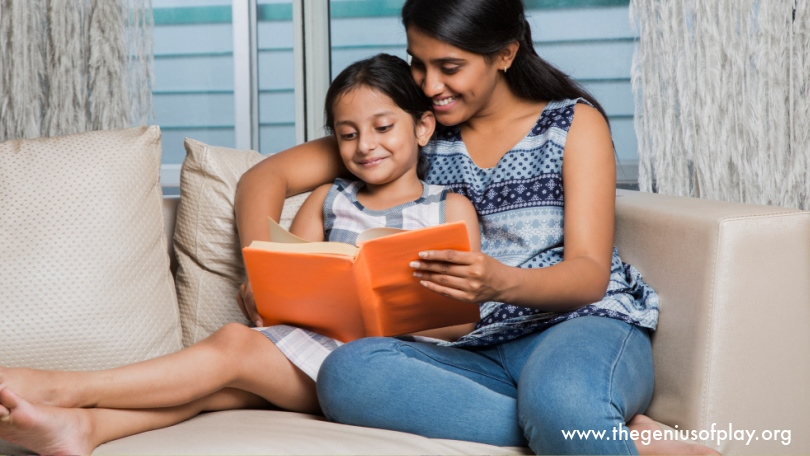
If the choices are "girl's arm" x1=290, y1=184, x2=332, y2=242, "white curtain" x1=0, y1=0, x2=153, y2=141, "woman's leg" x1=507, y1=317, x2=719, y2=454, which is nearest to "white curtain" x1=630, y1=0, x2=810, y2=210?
"woman's leg" x1=507, y1=317, x2=719, y2=454

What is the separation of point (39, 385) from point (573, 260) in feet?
2.59

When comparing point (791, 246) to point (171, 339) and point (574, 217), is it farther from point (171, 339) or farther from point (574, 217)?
point (171, 339)

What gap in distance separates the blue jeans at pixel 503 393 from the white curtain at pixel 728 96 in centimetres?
98

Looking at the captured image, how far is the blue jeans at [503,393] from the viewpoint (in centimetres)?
88

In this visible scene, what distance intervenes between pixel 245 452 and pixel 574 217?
65 centimetres

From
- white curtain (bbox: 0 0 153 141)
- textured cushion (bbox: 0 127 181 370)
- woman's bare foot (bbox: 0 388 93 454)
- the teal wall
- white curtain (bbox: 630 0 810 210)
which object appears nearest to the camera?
woman's bare foot (bbox: 0 388 93 454)

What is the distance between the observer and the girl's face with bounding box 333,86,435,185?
125cm

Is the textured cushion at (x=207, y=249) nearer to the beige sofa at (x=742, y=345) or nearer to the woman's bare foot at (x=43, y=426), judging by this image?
the beige sofa at (x=742, y=345)

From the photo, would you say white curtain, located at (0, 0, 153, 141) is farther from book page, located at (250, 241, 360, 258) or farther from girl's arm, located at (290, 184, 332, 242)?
book page, located at (250, 241, 360, 258)

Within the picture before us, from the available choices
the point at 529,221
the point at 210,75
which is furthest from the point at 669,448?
the point at 210,75

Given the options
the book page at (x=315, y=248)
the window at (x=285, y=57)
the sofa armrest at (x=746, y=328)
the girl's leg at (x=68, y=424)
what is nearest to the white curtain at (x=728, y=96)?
the window at (x=285, y=57)

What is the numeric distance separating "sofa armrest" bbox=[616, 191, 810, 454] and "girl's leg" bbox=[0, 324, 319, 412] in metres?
0.61

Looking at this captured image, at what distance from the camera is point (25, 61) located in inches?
85.3

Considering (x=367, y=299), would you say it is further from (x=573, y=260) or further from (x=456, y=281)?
(x=573, y=260)
